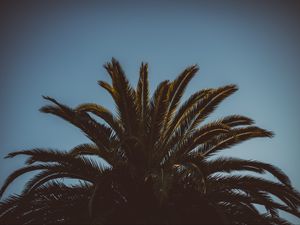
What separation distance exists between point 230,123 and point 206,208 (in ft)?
7.54

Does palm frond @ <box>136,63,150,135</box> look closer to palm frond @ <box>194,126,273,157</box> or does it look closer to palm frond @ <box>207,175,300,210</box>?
palm frond @ <box>194,126,273,157</box>

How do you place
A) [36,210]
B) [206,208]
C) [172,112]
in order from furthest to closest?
[172,112] → [36,210] → [206,208]

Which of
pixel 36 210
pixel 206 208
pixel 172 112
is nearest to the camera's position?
pixel 206 208

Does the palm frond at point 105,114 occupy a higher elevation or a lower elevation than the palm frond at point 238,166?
higher

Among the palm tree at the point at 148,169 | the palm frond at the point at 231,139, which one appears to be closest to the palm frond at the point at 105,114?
the palm tree at the point at 148,169

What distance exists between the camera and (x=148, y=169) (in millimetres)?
9352

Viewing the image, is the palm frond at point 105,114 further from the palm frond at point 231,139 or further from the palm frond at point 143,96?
the palm frond at point 231,139

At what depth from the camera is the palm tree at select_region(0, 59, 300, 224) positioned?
9.05 metres

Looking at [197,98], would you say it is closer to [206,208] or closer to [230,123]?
[230,123]

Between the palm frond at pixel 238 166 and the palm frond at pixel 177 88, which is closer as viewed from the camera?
the palm frond at pixel 238 166

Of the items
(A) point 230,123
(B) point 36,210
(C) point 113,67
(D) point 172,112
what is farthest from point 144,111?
(B) point 36,210

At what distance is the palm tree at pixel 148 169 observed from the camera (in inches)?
356

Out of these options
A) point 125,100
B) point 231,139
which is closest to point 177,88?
point 125,100

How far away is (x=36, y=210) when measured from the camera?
9.52 m
